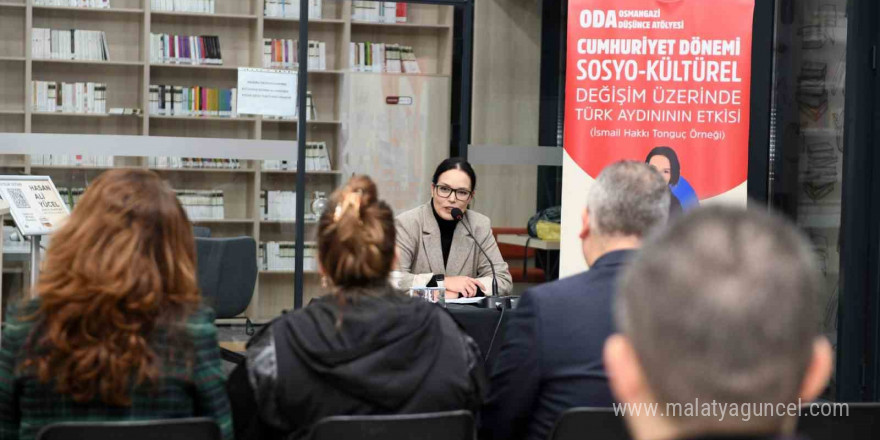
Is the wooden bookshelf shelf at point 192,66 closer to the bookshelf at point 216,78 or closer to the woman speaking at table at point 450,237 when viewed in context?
the bookshelf at point 216,78

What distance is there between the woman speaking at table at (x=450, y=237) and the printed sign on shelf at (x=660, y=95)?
67 centimetres

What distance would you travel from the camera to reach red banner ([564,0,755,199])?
15.1 ft

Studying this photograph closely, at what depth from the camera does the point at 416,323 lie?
6.43 feet

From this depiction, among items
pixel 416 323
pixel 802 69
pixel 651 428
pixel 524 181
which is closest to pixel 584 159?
pixel 524 181

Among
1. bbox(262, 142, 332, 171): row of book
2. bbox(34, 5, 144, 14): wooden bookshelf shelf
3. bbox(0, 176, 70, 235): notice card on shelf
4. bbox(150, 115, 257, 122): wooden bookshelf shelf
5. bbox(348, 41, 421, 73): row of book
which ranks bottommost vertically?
bbox(0, 176, 70, 235): notice card on shelf

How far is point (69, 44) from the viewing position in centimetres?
576

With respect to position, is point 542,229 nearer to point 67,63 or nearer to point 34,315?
point 67,63

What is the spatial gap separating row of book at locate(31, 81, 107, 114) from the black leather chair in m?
1.27

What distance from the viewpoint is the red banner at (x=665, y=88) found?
4.60m

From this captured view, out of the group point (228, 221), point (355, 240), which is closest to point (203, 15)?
point (228, 221)

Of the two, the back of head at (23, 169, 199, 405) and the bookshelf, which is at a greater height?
the bookshelf

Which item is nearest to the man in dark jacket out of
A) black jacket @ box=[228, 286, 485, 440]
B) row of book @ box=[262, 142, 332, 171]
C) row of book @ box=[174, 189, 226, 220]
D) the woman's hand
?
black jacket @ box=[228, 286, 485, 440]

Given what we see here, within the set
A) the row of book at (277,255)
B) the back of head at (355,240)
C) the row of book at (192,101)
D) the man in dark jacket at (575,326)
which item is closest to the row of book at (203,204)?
Answer: the row of book at (277,255)

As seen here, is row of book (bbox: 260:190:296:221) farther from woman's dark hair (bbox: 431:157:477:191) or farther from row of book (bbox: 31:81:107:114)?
woman's dark hair (bbox: 431:157:477:191)
